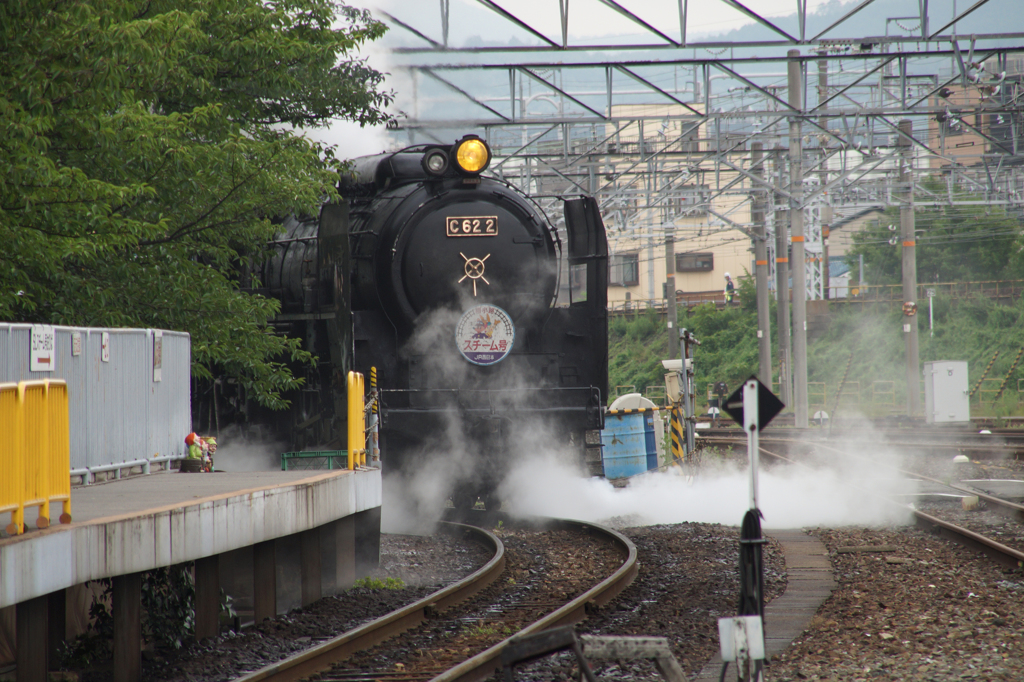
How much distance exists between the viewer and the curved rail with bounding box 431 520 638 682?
19.9ft

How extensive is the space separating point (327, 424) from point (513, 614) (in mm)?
4957

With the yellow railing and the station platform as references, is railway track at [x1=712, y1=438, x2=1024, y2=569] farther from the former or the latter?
the yellow railing

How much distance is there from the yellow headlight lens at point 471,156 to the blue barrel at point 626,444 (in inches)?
237

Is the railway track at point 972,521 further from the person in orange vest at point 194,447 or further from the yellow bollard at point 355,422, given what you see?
the person in orange vest at point 194,447

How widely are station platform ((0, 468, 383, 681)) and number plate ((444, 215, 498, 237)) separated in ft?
12.3

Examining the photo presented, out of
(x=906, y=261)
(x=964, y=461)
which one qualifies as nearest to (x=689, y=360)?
(x=964, y=461)

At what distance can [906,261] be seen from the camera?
32594mm

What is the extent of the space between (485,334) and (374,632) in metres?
5.87

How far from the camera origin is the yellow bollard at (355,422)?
917cm

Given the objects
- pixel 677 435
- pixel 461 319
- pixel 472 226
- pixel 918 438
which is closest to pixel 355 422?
pixel 461 319

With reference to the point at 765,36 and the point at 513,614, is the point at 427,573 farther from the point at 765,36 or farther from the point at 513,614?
the point at 765,36

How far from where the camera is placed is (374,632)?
707cm

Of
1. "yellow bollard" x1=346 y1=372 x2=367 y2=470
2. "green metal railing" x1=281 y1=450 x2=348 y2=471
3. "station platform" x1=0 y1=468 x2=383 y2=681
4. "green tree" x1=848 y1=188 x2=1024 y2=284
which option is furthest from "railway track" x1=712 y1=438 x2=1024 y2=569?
Result: "green tree" x1=848 y1=188 x2=1024 y2=284

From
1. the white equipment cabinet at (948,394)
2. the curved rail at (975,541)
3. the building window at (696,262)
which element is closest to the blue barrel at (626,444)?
the curved rail at (975,541)
